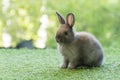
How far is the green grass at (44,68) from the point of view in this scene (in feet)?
7.78

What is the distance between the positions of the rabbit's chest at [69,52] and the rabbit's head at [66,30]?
4cm

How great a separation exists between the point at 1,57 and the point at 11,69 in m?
0.54

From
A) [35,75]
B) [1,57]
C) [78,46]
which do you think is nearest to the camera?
[35,75]

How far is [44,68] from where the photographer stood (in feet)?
8.76

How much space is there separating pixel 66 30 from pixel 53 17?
379cm

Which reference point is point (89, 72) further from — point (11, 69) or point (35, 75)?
point (11, 69)

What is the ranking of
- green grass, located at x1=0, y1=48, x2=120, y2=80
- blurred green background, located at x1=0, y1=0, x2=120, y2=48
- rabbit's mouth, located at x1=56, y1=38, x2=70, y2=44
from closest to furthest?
green grass, located at x1=0, y1=48, x2=120, y2=80, rabbit's mouth, located at x1=56, y1=38, x2=70, y2=44, blurred green background, located at x1=0, y1=0, x2=120, y2=48

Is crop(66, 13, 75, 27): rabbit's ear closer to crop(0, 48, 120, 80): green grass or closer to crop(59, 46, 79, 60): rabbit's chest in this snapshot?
crop(59, 46, 79, 60): rabbit's chest

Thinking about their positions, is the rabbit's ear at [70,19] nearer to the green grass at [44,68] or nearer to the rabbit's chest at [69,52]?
the rabbit's chest at [69,52]

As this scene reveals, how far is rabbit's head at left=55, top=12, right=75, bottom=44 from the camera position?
2529 millimetres

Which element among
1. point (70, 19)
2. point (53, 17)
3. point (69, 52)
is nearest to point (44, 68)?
point (69, 52)

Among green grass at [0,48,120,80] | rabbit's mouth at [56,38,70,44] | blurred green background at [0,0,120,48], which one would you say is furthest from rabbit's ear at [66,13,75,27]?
blurred green background at [0,0,120,48]

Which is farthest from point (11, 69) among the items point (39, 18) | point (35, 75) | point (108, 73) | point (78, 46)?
point (39, 18)

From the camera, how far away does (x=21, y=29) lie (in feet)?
20.9
